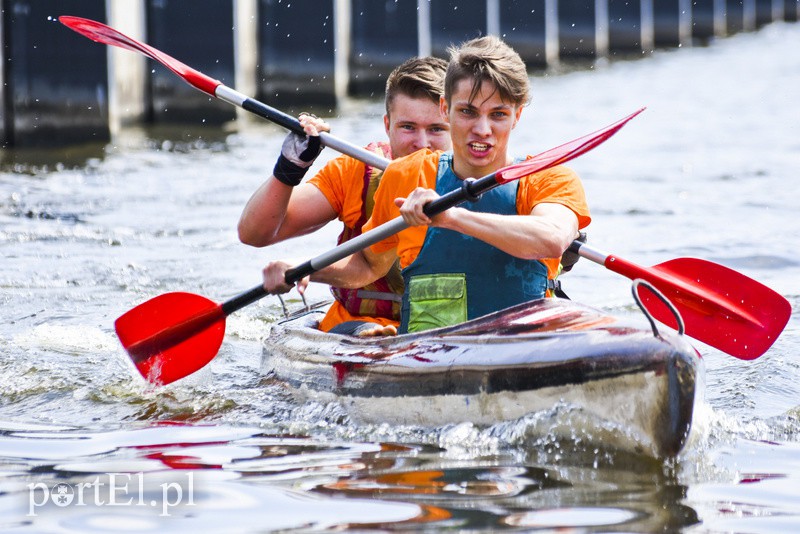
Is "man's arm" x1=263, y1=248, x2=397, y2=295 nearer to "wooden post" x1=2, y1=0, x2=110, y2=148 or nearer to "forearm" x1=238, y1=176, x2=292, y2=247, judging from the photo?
"forearm" x1=238, y1=176, x2=292, y2=247

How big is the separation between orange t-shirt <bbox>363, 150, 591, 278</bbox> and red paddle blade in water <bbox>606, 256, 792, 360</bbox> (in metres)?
0.55

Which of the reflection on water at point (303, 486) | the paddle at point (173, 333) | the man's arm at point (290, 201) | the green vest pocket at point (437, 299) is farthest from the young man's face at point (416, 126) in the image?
the reflection on water at point (303, 486)

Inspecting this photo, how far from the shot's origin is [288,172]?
15.2ft

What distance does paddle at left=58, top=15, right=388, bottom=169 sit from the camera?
467cm

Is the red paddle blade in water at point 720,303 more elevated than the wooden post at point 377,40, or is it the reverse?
the wooden post at point 377,40

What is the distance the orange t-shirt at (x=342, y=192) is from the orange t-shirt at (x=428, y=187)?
1.38 feet

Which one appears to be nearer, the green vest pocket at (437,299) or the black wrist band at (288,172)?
the green vest pocket at (437,299)

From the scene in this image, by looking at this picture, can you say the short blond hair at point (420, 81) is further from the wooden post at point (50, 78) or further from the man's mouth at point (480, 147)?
the wooden post at point (50, 78)

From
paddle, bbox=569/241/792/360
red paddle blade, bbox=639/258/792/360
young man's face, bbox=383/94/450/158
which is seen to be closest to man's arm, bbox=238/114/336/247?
young man's face, bbox=383/94/450/158

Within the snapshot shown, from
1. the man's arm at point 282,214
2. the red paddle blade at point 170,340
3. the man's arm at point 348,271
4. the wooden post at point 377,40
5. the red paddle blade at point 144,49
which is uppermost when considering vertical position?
the wooden post at point 377,40

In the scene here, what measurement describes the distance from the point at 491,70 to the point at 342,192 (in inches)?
43.1

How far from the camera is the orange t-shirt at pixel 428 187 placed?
12.8 ft

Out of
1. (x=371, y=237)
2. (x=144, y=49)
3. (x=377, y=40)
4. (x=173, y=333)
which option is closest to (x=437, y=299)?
(x=371, y=237)

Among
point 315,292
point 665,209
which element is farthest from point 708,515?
point 665,209
